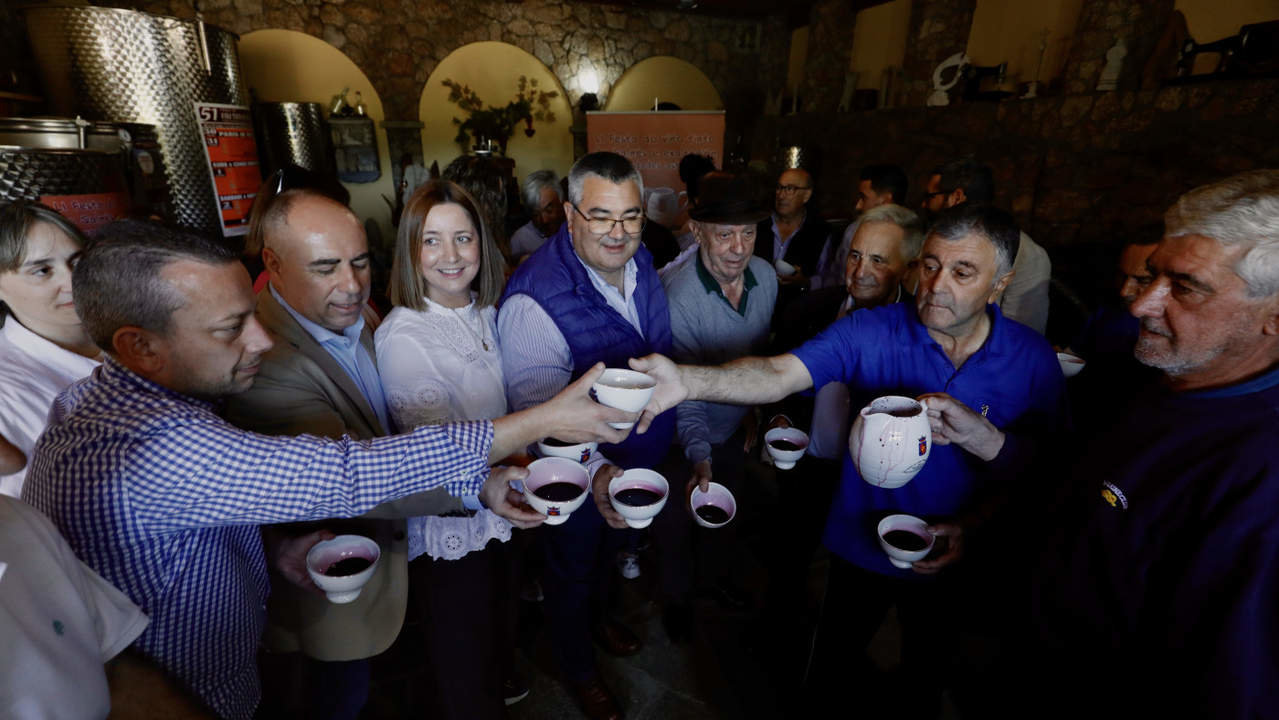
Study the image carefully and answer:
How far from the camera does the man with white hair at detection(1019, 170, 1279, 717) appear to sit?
98 centimetres

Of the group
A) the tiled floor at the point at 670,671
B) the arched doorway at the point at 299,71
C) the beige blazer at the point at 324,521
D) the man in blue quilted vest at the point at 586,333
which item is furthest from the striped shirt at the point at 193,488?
the arched doorway at the point at 299,71

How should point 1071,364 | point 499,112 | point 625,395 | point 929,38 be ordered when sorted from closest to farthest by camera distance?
point 625,395
point 1071,364
point 929,38
point 499,112

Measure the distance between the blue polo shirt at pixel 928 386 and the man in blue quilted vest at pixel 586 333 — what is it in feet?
2.48

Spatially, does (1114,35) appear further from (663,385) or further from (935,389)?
(663,385)

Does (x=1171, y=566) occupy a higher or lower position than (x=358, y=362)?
lower

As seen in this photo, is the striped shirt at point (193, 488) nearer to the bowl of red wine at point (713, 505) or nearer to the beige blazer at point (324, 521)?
the beige blazer at point (324, 521)

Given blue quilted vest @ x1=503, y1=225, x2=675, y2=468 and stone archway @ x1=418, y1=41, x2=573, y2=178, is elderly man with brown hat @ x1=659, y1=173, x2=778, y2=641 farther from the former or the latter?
stone archway @ x1=418, y1=41, x2=573, y2=178

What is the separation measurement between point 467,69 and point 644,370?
971cm

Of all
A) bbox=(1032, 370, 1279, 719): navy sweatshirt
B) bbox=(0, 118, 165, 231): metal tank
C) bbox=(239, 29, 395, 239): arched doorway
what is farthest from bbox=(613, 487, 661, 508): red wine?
bbox=(239, 29, 395, 239): arched doorway

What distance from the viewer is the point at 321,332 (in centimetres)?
173

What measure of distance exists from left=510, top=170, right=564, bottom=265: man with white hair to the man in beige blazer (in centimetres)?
228

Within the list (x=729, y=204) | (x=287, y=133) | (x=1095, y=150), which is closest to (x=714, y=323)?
(x=729, y=204)

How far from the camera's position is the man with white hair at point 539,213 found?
160 inches

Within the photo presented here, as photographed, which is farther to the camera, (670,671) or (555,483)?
(670,671)
